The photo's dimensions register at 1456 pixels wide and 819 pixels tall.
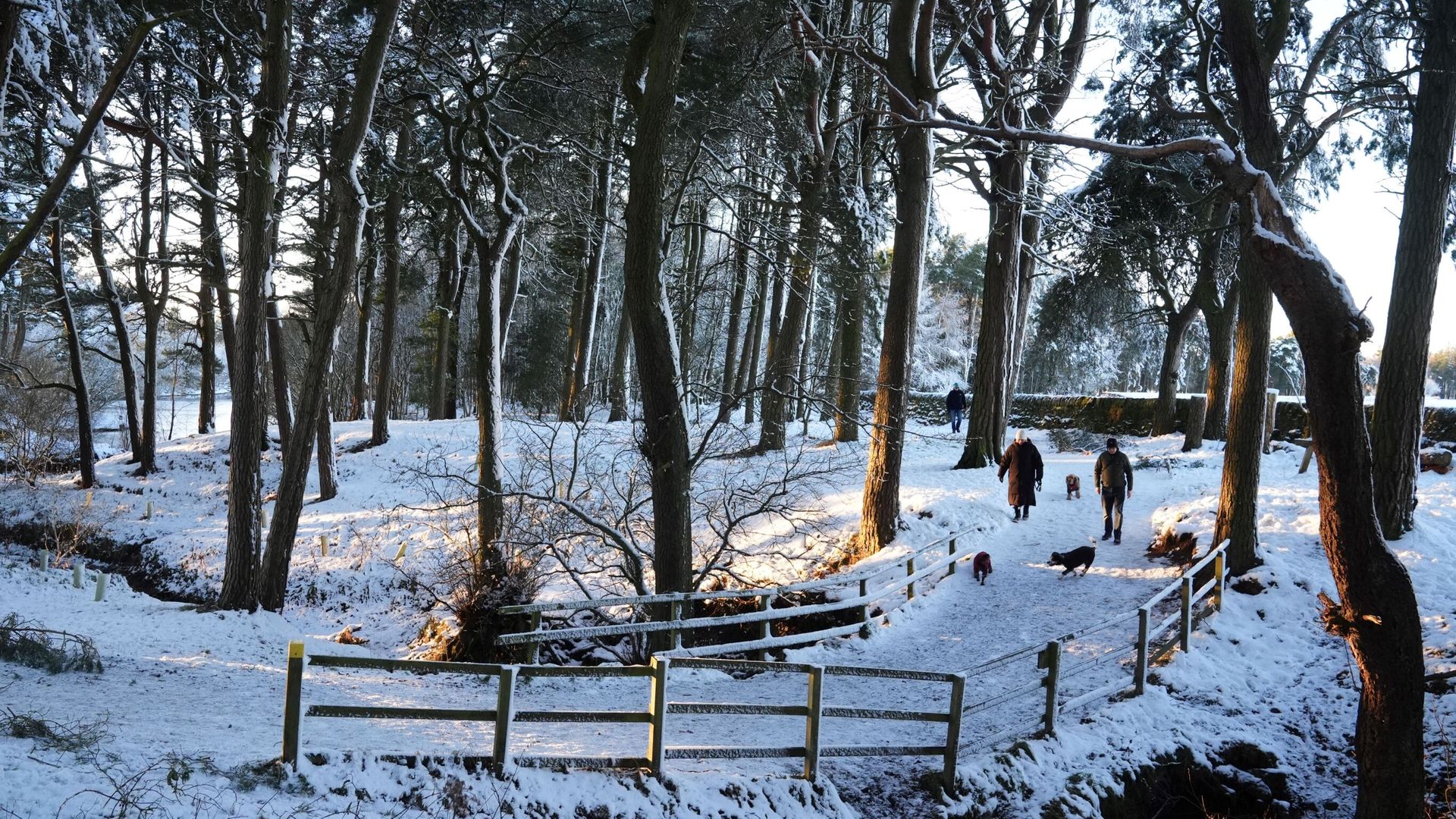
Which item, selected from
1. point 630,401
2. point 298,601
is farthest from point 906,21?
point 630,401

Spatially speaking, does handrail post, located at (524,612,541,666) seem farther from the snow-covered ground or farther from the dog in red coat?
the dog in red coat

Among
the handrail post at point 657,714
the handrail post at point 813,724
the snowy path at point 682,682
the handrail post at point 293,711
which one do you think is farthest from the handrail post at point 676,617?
the handrail post at point 293,711

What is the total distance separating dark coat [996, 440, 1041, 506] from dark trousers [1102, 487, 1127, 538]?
50.3 inches

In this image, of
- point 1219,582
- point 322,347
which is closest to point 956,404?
point 1219,582

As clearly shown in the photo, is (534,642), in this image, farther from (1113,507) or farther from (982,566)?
(1113,507)

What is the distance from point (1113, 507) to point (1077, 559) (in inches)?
84.1

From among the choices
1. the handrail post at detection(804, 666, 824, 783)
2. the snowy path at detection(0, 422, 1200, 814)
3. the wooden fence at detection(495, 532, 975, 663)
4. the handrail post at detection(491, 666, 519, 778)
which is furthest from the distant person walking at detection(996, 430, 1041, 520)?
the handrail post at detection(491, 666, 519, 778)

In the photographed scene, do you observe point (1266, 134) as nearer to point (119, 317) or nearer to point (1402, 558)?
point (1402, 558)

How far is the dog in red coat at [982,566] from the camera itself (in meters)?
13.0

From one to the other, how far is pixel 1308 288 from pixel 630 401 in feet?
83.3

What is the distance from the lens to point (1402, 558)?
11.1m

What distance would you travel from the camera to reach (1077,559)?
42.4 ft

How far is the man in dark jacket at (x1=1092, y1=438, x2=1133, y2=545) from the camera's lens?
14.2 m

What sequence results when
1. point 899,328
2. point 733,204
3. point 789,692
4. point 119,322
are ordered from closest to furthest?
point 789,692, point 899,328, point 733,204, point 119,322
